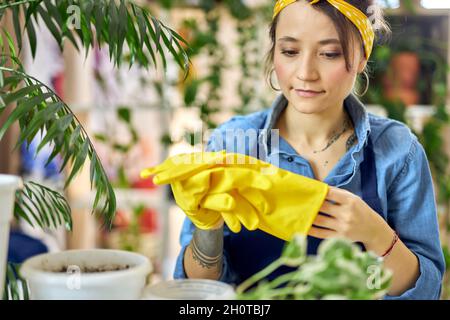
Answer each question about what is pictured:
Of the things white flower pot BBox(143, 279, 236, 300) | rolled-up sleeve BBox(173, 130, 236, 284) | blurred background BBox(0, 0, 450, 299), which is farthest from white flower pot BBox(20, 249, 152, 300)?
blurred background BBox(0, 0, 450, 299)

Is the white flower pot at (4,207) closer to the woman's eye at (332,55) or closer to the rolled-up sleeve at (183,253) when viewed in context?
the rolled-up sleeve at (183,253)

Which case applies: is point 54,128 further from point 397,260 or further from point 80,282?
point 397,260

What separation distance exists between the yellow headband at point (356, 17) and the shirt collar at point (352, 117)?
0.15 m

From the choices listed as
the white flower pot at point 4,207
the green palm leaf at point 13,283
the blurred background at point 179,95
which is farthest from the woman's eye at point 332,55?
the blurred background at point 179,95

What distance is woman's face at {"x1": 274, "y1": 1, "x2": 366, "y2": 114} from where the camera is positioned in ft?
3.51

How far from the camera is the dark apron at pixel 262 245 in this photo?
4.04 feet

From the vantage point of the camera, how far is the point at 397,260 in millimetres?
1080

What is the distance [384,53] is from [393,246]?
1522mm

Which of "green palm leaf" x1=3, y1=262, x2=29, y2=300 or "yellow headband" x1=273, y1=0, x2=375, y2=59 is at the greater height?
"yellow headband" x1=273, y1=0, x2=375, y2=59

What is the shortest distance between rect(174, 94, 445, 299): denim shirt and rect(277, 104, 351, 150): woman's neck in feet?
0.09

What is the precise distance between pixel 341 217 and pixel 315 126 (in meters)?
0.37

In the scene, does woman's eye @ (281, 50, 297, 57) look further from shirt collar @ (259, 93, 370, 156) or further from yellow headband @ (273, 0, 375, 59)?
shirt collar @ (259, 93, 370, 156)

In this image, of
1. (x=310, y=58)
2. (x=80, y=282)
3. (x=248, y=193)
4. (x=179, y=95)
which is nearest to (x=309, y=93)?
(x=310, y=58)
